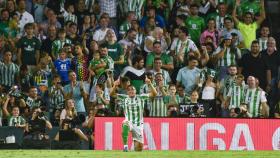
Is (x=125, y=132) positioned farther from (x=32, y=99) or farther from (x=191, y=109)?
(x=32, y=99)

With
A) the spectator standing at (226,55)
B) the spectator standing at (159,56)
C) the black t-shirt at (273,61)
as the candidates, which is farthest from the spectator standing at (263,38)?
the spectator standing at (159,56)

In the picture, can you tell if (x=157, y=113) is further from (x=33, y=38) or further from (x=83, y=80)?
(x=33, y=38)

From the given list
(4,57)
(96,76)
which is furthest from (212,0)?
(4,57)

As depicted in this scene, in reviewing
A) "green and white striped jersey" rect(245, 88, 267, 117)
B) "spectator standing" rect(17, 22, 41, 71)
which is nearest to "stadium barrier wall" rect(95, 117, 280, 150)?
"green and white striped jersey" rect(245, 88, 267, 117)

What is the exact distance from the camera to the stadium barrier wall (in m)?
23.8

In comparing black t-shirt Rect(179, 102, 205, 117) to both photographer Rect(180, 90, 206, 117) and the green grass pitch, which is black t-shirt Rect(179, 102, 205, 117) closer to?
photographer Rect(180, 90, 206, 117)

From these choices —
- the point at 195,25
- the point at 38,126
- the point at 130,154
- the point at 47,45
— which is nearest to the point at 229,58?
the point at 195,25

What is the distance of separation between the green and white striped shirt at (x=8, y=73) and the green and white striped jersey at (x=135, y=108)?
4474 millimetres

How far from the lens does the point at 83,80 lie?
86.4 ft

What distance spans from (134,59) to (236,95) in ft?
10.2

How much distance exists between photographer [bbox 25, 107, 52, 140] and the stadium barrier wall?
133 centimetres

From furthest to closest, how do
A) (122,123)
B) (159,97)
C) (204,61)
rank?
(204,61) → (159,97) → (122,123)

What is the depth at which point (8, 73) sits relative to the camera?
26391 mm

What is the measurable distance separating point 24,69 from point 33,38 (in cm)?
107
